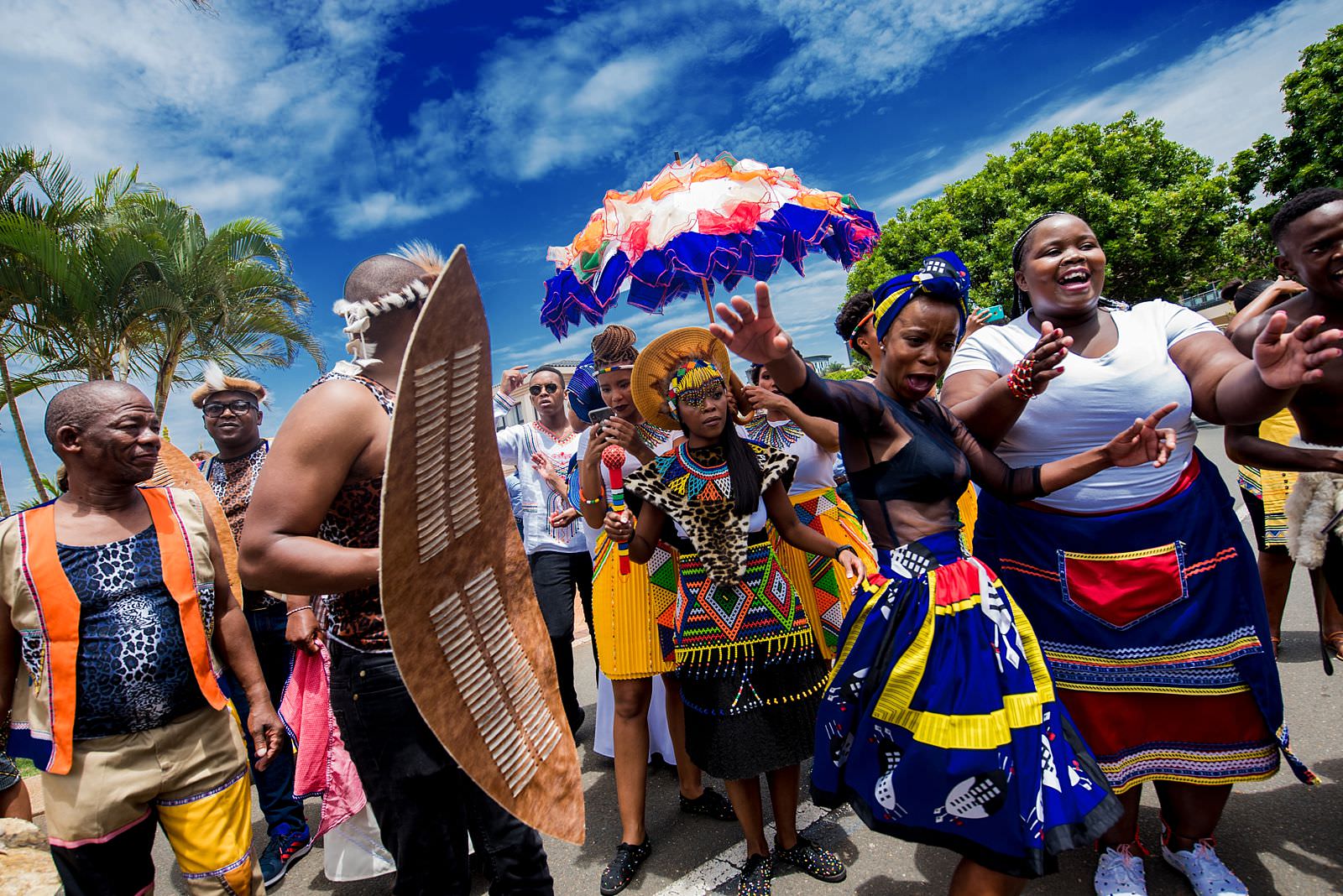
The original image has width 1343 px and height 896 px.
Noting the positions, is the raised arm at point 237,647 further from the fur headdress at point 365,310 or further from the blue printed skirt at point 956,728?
the blue printed skirt at point 956,728

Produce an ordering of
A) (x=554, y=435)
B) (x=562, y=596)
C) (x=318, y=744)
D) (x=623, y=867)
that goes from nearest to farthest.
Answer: (x=623, y=867)
(x=318, y=744)
(x=562, y=596)
(x=554, y=435)

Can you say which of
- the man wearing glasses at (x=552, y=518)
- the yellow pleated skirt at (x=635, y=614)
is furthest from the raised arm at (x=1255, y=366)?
the man wearing glasses at (x=552, y=518)

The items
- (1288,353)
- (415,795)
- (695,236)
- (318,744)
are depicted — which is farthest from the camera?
(695,236)

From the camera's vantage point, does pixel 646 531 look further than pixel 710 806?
No

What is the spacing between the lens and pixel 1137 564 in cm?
223

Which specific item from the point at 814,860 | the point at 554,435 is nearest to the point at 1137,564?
the point at 814,860

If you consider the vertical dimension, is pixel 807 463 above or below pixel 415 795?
above

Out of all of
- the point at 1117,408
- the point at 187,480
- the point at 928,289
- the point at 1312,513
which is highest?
the point at 187,480

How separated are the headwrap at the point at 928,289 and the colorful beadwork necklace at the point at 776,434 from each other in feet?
5.09

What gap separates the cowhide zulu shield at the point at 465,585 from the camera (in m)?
1.28

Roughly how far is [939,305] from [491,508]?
1.42m

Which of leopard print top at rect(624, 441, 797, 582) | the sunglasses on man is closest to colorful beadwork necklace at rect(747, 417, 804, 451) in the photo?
leopard print top at rect(624, 441, 797, 582)

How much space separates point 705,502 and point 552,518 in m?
1.75

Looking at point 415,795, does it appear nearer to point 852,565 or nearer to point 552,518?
point 852,565
